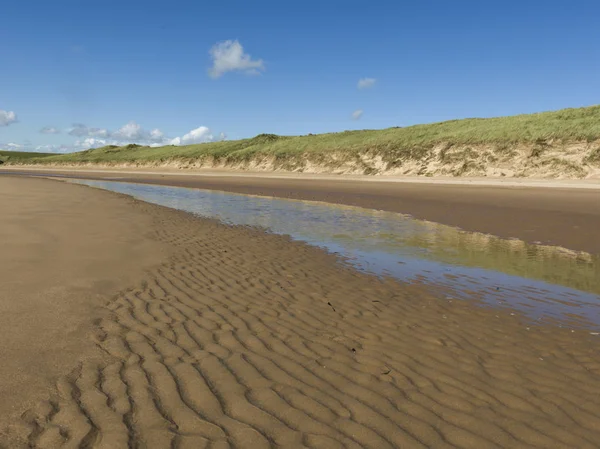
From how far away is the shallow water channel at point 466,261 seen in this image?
732 centimetres

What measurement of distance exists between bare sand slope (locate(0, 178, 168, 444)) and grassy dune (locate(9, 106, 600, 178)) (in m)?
34.8

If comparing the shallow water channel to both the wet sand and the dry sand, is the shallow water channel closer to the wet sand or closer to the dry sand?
the dry sand

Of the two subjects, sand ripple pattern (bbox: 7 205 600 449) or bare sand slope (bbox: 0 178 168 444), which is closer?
sand ripple pattern (bbox: 7 205 600 449)

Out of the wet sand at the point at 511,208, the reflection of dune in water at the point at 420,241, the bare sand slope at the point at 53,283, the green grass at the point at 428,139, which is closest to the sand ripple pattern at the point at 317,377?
the bare sand slope at the point at 53,283

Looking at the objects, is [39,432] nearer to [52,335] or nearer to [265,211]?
[52,335]

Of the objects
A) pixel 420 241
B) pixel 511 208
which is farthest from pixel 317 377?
pixel 511 208

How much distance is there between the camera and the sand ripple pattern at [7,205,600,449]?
351cm

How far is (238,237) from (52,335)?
802 centimetres

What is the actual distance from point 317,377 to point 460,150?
44120mm

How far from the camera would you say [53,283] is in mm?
7246

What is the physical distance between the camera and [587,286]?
26.8 feet

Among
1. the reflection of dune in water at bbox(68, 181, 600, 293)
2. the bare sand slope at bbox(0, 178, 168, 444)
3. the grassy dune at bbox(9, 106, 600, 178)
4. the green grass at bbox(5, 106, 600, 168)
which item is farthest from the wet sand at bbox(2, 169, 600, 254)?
the bare sand slope at bbox(0, 178, 168, 444)

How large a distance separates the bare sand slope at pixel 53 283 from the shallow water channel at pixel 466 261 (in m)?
5.05

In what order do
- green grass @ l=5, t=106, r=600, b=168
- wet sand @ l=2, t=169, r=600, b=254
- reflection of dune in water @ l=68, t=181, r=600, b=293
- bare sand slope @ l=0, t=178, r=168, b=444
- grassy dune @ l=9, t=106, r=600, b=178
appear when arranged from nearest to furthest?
bare sand slope @ l=0, t=178, r=168, b=444 < reflection of dune in water @ l=68, t=181, r=600, b=293 < wet sand @ l=2, t=169, r=600, b=254 < grassy dune @ l=9, t=106, r=600, b=178 < green grass @ l=5, t=106, r=600, b=168
